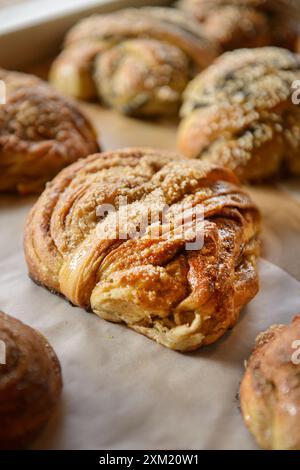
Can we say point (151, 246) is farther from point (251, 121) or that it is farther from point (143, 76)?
point (143, 76)

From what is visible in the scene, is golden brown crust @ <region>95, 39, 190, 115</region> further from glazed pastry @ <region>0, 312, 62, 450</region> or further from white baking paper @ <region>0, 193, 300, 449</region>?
glazed pastry @ <region>0, 312, 62, 450</region>

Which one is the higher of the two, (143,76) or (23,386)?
(143,76)

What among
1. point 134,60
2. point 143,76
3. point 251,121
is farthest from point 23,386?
point 134,60

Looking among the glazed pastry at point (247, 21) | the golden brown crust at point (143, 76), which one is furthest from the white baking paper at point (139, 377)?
the glazed pastry at point (247, 21)

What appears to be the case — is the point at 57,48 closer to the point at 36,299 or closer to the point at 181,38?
the point at 181,38

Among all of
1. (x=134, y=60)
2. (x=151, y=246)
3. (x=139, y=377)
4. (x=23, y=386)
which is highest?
(x=134, y=60)

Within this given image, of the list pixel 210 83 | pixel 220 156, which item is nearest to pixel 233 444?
pixel 220 156

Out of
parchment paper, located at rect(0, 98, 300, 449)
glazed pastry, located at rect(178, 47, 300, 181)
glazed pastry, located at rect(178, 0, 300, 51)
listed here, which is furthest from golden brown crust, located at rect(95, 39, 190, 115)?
parchment paper, located at rect(0, 98, 300, 449)
